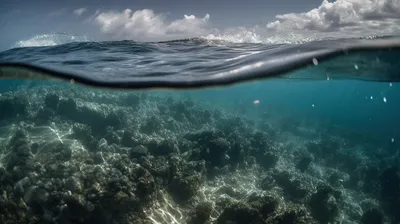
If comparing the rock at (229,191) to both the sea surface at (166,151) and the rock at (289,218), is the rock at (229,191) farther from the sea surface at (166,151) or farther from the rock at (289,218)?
the rock at (289,218)

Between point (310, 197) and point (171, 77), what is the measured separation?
1122 centimetres

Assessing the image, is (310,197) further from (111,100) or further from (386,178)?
(111,100)

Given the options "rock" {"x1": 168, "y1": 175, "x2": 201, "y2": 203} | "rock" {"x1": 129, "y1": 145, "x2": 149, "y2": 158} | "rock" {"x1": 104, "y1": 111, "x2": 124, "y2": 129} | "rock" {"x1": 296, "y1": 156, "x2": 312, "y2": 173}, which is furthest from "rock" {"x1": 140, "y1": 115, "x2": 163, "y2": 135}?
"rock" {"x1": 296, "y1": 156, "x2": 312, "y2": 173}

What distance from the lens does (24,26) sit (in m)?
34.8

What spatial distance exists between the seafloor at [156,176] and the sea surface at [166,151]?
56 mm

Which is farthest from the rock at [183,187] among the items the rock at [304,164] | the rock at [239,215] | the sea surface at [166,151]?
the rock at [304,164]

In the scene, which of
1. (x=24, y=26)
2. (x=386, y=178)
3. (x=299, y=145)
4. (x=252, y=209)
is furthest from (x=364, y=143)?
(x=24, y=26)

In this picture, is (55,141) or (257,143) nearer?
(55,141)

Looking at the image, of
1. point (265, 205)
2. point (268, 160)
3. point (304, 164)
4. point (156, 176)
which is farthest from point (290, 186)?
point (156, 176)

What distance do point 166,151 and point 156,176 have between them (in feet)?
8.96

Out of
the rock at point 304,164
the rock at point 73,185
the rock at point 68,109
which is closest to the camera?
A: the rock at point 73,185

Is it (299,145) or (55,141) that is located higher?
(55,141)

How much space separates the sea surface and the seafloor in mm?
56

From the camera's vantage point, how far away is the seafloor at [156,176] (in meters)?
9.38
